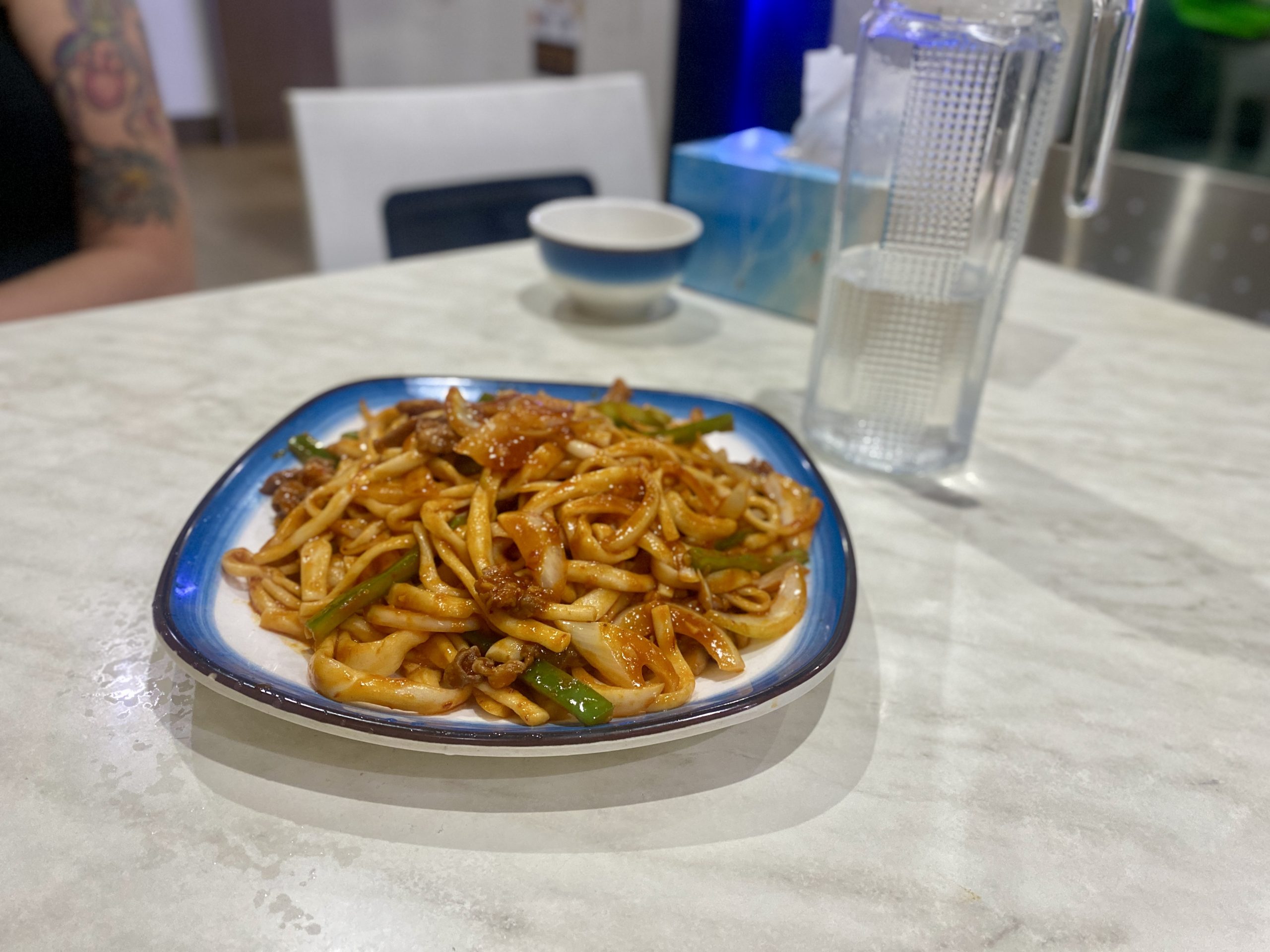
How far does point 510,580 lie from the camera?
0.68 meters

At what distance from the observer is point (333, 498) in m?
0.77

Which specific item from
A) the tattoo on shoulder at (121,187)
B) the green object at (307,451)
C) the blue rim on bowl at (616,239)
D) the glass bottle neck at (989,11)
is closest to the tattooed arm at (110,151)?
the tattoo on shoulder at (121,187)

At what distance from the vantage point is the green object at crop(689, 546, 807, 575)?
0.75m

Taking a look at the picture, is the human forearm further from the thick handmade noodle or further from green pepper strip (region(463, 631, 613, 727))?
green pepper strip (region(463, 631, 613, 727))

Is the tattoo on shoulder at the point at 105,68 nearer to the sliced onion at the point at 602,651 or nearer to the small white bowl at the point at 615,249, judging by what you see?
the small white bowl at the point at 615,249

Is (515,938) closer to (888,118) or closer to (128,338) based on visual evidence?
(888,118)

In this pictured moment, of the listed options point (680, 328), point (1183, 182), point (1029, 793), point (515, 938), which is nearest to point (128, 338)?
point (680, 328)

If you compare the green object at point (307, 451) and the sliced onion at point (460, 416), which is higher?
the sliced onion at point (460, 416)

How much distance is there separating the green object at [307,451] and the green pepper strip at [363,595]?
20cm

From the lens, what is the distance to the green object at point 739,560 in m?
0.75

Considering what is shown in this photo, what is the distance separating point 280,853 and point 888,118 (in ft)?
2.94

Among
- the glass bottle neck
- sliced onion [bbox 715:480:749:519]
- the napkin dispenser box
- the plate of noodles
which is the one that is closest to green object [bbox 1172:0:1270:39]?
the napkin dispenser box

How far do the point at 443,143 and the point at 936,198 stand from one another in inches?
53.7

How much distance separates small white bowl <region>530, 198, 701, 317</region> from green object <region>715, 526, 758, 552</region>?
702 mm
